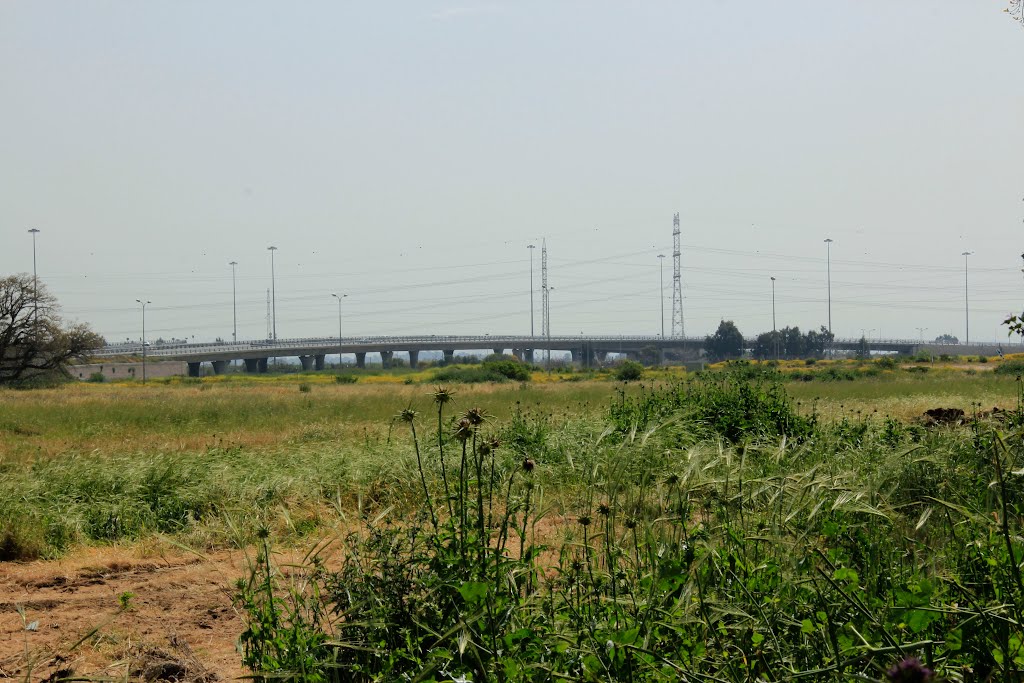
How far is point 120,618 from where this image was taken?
5.40 m

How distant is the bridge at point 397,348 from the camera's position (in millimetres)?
92938

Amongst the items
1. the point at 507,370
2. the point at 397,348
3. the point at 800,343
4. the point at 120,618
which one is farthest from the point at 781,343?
the point at 120,618

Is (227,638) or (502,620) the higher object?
(502,620)

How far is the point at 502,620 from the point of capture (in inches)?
134

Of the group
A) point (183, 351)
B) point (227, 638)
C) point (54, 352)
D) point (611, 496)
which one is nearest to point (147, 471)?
point (227, 638)

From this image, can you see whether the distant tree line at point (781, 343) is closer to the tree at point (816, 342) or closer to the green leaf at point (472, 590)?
the tree at point (816, 342)

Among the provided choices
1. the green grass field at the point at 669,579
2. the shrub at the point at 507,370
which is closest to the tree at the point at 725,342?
the shrub at the point at 507,370

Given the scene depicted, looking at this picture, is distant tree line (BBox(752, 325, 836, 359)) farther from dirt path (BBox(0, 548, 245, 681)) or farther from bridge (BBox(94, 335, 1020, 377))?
dirt path (BBox(0, 548, 245, 681))

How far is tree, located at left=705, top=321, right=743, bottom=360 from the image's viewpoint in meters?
116

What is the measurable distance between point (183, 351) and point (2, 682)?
93.4 metres

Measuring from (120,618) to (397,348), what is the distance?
9595 cm

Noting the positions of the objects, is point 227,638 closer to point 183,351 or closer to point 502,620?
point 502,620

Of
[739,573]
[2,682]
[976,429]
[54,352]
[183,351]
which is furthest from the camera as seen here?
[183,351]

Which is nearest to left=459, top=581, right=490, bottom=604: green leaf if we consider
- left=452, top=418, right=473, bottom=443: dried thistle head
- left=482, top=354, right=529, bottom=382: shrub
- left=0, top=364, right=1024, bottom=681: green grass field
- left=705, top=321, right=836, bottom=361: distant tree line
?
left=0, top=364, right=1024, bottom=681: green grass field
